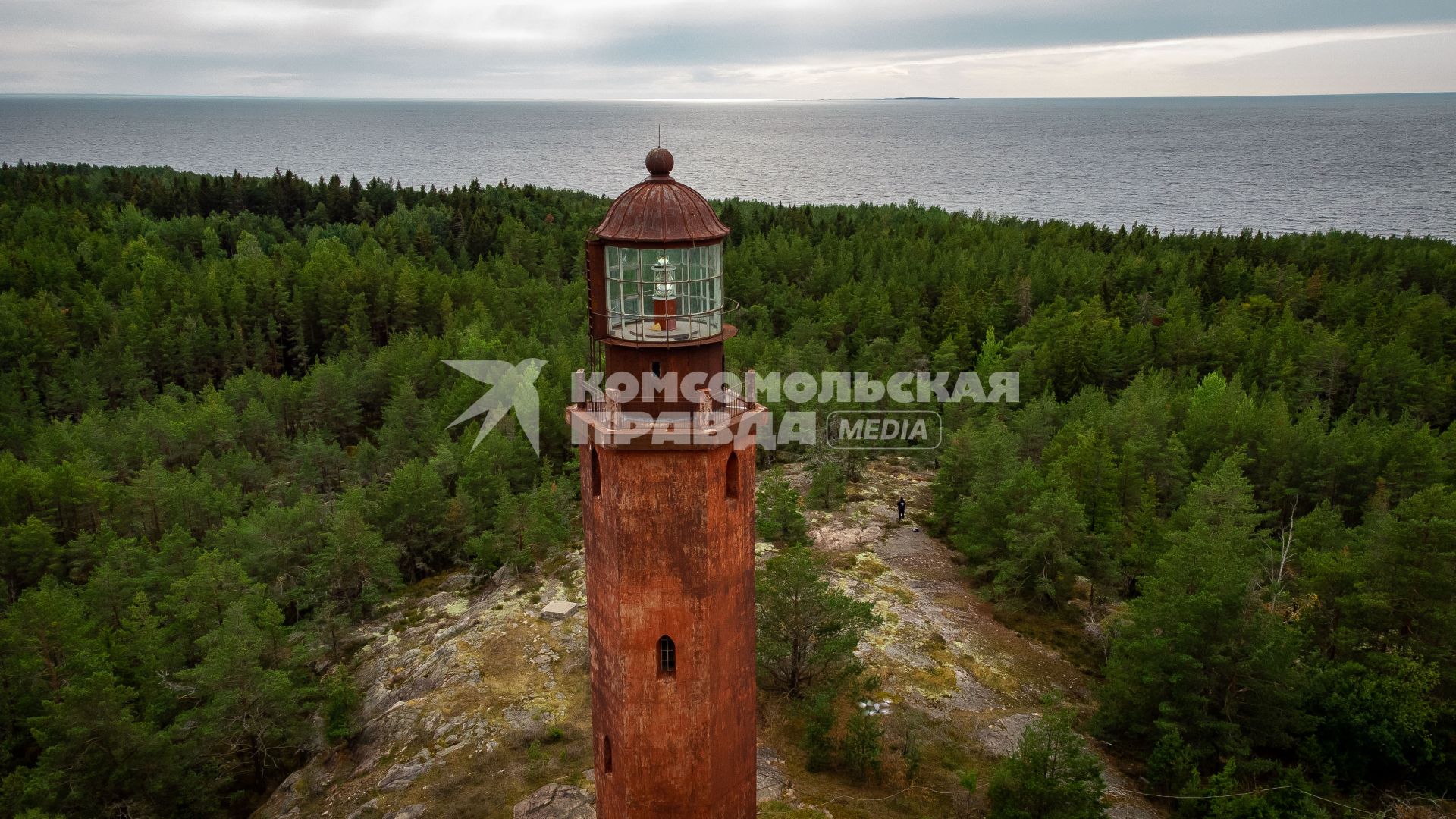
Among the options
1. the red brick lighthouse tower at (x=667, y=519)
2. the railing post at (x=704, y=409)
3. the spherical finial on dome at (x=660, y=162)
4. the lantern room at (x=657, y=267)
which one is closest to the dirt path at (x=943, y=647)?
the red brick lighthouse tower at (x=667, y=519)

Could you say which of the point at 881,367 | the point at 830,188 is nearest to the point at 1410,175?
the point at 830,188

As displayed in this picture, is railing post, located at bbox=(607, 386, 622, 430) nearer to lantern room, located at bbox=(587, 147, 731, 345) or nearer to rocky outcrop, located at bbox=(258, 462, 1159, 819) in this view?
lantern room, located at bbox=(587, 147, 731, 345)

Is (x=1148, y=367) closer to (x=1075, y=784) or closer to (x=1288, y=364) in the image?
(x=1288, y=364)

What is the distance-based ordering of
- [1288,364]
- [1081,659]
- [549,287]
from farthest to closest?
[549,287] → [1288,364] → [1081,659]

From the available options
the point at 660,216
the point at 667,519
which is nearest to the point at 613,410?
the point at 667,519

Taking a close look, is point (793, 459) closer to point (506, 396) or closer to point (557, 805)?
point (506, 396)

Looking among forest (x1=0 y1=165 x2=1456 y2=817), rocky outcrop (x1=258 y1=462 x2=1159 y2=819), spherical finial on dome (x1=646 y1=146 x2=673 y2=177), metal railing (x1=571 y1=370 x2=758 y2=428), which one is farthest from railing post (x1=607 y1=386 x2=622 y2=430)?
forest (x1=0 y1=165 x2=1456 y2=817)
